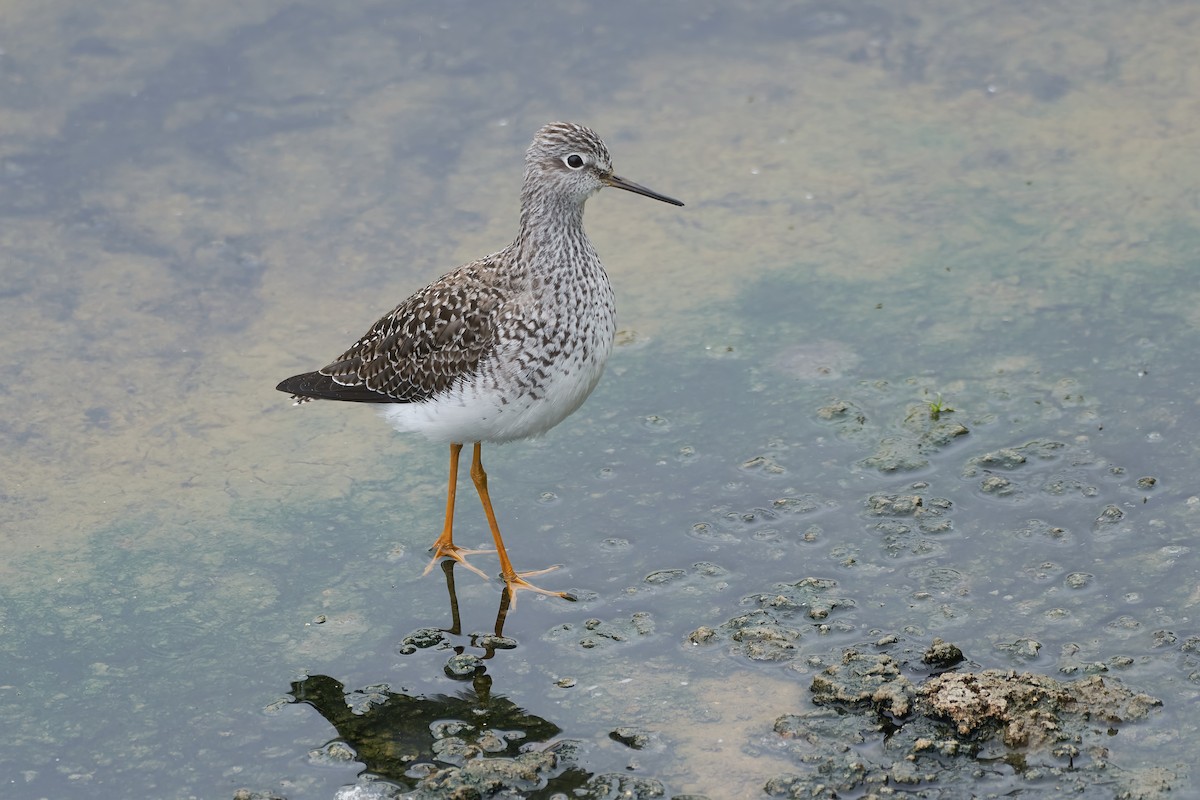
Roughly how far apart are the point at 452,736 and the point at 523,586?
111 cm

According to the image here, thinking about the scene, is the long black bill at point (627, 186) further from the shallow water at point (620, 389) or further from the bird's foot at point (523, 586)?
the bird's foot at point (523, 586)

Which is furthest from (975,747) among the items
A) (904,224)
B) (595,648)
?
(904,224)

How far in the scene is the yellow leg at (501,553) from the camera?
7223 millimetres

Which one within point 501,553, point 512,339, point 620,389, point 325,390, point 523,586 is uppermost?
point 620,389

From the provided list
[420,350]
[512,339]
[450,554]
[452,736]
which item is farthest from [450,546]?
[452,736]

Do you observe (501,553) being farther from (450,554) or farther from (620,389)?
(620,389)

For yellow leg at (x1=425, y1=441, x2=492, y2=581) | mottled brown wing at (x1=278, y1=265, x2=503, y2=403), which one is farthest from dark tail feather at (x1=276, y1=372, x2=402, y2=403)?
yellow leg at (x1=425, y1=441, x2=492, y2=581)

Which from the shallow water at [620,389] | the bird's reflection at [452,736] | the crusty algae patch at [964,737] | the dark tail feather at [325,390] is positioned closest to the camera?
the crusty algae patch at [964,737]

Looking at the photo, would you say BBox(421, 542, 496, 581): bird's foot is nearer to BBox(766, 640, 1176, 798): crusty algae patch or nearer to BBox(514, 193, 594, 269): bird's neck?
BBox(514, 193, 594, 269): bird's neck

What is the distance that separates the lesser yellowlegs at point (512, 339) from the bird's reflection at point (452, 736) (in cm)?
85

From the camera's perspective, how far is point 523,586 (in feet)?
23.8

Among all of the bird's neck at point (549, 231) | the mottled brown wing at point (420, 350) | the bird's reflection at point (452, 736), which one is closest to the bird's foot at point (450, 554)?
the bird's reflection at point (452, 736)

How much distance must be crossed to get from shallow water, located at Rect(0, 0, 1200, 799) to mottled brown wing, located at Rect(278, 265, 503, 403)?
26.8 inches

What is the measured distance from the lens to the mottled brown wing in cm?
712
